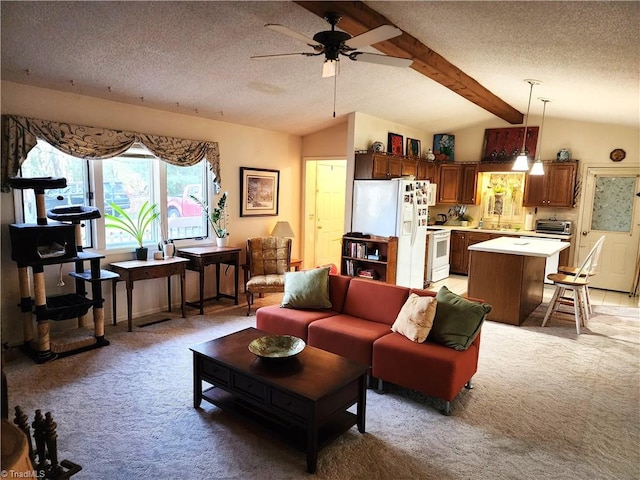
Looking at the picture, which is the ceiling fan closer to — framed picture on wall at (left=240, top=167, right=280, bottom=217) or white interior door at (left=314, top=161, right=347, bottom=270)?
framed picture on wall at (left=240, top=167, right=280, bottom=217)

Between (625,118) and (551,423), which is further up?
(625,118)

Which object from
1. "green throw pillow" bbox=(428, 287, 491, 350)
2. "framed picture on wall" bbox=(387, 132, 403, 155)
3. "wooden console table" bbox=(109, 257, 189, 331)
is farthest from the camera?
"framed picture on wall" bbox=(387, 132, 403, 155)

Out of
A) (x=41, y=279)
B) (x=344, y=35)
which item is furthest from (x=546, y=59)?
(x=41, y=279)

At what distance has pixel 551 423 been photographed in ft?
9.32

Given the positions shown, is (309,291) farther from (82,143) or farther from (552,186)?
(552,186)

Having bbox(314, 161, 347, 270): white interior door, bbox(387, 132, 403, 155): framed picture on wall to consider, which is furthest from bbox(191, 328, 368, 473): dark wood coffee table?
bbox(387, 132, 403, 155): framed picture on wall

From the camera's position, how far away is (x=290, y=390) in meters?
2.31

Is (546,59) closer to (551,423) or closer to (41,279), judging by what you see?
(551,423)

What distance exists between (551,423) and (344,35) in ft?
9.58

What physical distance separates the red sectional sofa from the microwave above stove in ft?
14.4

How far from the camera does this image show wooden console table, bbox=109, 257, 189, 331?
4.29 metres

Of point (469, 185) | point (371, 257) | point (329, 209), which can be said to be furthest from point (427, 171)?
point (371, 257)

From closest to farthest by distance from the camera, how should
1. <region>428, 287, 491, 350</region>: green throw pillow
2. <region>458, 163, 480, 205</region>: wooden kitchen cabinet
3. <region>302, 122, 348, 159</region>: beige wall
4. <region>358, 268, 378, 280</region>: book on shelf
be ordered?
<region>428, 287, 491, 350</region>: green throw pillow → <region>358, 268, 378, 280</region>: book on shelf → <region>302, 122, 348, 159</region>: beige wall → <region>458, 163, 480, 205</region>: wooden kitchen cabinet

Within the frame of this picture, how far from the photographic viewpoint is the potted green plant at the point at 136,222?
178 inches
